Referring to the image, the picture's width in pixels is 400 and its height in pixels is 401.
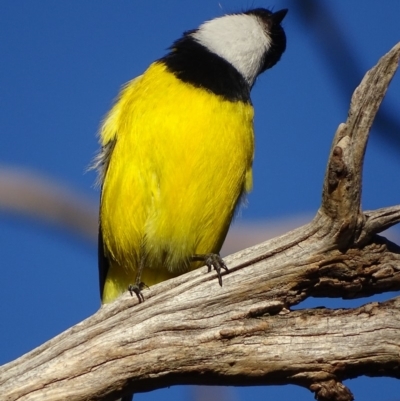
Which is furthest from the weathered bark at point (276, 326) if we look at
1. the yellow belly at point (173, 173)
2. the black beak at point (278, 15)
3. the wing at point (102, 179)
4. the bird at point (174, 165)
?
the black beak at point (278, 15)

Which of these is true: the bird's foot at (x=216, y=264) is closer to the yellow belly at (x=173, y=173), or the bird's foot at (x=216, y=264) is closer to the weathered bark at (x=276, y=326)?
the weathered bark at (x=276, y=326)

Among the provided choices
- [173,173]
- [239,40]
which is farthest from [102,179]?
[239,40]

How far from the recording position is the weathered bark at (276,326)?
3404 millimetres

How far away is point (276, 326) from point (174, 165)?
116 cm

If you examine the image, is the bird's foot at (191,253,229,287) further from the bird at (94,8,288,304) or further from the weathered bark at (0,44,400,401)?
the bird at (94,8,288,304)

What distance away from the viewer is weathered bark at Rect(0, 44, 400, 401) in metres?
3.40

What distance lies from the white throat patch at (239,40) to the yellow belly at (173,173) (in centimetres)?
55

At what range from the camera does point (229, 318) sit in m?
3.61

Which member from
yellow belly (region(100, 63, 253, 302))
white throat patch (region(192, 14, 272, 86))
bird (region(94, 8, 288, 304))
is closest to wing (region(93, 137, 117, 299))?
bird (region(94, 8, 288, 304))

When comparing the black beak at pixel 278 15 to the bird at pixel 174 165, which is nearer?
the bird at pixel 174 165

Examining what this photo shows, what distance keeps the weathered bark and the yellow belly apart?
29.2 inches

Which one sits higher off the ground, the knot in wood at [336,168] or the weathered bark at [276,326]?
the knot in wood at [336,168]

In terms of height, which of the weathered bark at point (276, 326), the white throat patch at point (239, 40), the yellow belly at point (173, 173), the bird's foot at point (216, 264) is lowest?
the weathered bark at point (276, 326)

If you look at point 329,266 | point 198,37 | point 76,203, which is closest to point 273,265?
point 329,266
